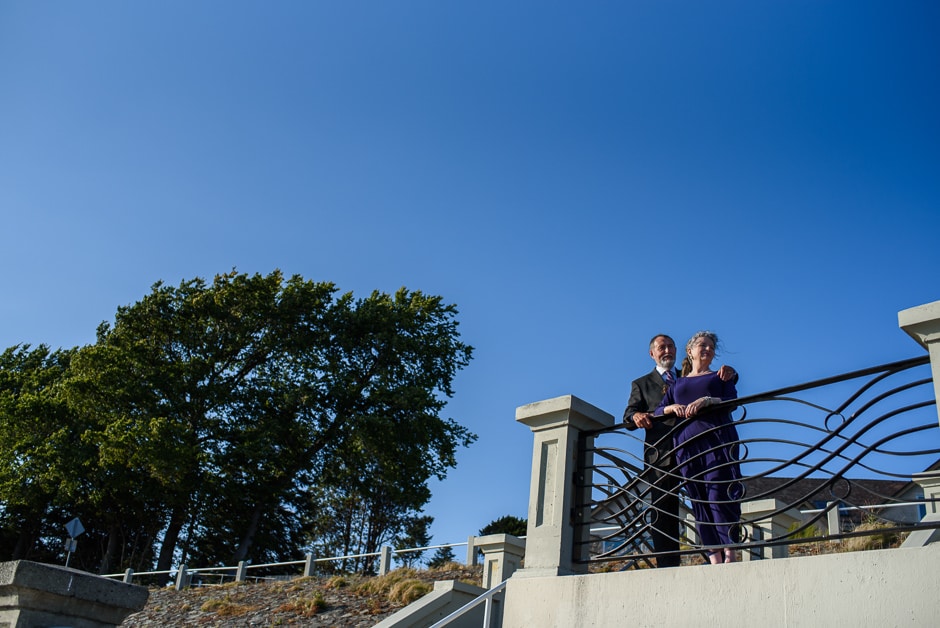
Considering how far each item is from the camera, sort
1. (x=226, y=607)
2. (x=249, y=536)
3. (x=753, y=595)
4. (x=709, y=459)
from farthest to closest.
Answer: (x=249, y=536), (x=226, y=607), (x=709, y=459), (x=753, y=595)

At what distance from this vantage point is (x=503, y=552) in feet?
31.7

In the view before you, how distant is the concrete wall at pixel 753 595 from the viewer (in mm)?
3953

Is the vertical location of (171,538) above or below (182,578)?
above

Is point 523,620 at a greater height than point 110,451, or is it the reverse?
point 110,451

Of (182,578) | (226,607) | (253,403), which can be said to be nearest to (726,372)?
(226,607)

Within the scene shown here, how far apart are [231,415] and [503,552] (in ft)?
67.2

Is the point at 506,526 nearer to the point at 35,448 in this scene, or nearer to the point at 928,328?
the point at 35,448

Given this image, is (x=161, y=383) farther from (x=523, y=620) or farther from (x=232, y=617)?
(x=523, y=620)

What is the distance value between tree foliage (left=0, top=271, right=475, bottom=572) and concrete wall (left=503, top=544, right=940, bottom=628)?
21892mm

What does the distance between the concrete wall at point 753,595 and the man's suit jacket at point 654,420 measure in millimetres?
1000

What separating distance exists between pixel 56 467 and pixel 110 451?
2.72 meters

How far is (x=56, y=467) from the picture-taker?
85.4 ft

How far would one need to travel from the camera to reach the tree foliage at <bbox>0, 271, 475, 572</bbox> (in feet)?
87.1

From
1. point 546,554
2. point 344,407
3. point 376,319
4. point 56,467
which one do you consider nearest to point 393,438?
point 344,407
